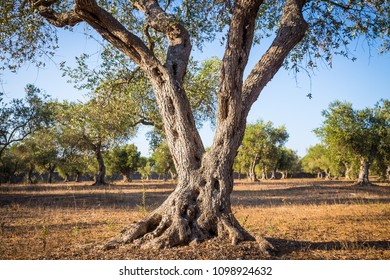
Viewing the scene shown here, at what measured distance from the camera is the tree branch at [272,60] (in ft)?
20.7

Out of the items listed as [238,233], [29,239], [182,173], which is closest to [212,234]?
[238,233]

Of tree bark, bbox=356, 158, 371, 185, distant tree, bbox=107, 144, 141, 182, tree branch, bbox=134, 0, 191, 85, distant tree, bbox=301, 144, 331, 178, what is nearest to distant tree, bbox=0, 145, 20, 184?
distant tree, bbox=107, 144, 141, 182

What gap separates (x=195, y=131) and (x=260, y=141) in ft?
157

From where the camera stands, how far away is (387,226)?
8.30m

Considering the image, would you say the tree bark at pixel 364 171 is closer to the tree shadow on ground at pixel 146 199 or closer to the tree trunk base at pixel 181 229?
the tree shadow on ground at pixel 146 199

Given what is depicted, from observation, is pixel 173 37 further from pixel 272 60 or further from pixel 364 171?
pixel 364 171

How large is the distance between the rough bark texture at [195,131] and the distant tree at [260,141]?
46.7m

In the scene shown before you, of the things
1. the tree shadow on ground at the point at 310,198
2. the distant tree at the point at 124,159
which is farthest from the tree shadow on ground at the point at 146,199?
the distant tree at the point at 124,159

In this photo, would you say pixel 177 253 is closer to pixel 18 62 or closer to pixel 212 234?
pixel 212 234

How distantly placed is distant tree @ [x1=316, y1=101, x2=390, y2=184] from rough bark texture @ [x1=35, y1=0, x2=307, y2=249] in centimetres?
2786

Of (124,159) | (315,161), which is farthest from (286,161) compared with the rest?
(124,159)

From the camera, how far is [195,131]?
6590 mm

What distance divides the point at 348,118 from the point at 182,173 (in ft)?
98.9

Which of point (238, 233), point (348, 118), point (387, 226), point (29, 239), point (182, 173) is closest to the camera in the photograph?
point (238, 233)
